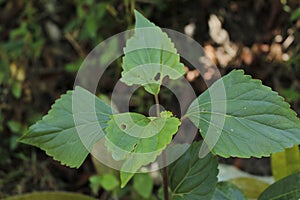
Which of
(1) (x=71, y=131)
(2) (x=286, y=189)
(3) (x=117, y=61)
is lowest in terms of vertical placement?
(1) (x=71, y=131)

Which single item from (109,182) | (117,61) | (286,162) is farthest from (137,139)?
(117,61)

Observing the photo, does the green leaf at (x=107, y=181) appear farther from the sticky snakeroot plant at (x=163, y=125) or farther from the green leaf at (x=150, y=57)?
the green leaf at (x=150, y=57)

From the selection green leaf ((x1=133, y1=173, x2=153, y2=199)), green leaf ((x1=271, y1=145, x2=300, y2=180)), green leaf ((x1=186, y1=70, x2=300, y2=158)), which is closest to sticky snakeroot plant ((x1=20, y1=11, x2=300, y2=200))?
green leaf ((x1=186, y1=70, x2=300, y2=158))

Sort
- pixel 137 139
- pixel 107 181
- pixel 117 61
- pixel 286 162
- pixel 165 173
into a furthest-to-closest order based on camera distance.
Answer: pixel 117 61
pixel 107 181
pixel 286 162
pixel 165 173
pixel 137 139

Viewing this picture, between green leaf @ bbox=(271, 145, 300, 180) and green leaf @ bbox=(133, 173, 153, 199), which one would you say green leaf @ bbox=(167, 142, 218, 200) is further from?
green leaf @ bbox=(133, 173, 153, 199)

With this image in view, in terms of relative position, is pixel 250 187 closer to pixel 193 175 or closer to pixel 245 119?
pixel 193 175

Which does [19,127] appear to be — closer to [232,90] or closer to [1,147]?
[1,147]

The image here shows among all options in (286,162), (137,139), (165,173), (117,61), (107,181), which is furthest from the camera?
(117,61)
